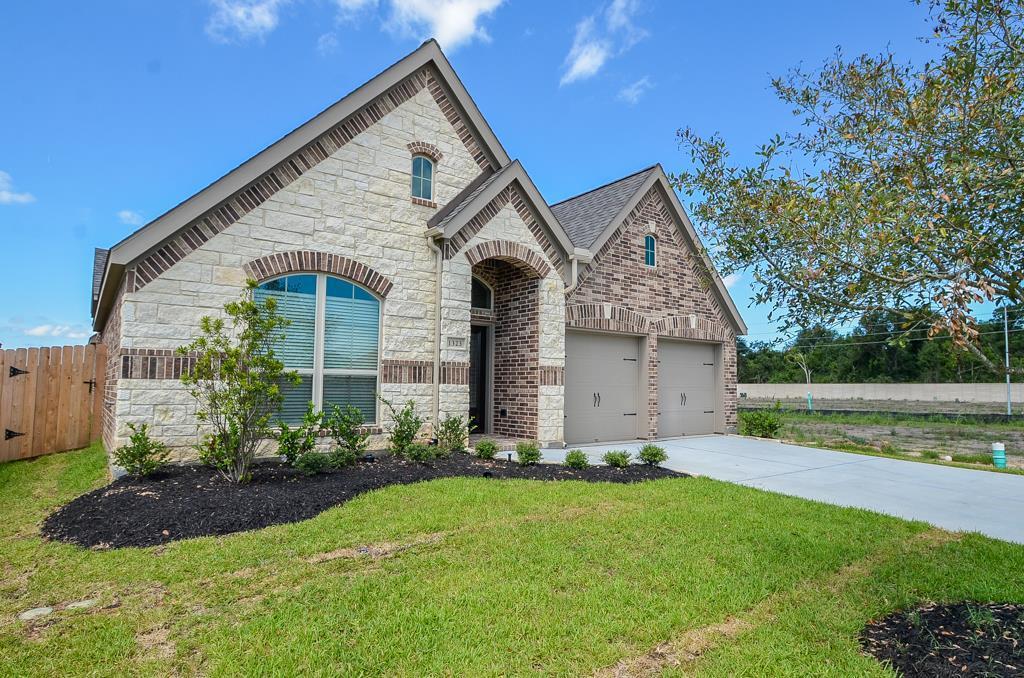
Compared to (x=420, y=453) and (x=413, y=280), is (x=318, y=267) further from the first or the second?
(x=420, y=453)

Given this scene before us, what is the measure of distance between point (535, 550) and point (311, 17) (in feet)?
30.1

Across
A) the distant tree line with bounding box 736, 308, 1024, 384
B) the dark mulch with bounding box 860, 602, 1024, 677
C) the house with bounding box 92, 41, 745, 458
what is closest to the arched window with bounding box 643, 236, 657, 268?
the house with bounding box 92, 41, 745, 458

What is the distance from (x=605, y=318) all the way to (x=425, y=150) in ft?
16.5

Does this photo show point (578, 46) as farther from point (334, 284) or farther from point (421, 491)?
point (421, 491)

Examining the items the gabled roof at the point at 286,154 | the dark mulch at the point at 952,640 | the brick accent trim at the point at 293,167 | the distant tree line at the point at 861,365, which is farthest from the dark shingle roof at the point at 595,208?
the distant tree line at the point at 861,365

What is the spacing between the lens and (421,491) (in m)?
6.84

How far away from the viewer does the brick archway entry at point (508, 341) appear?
10898mm

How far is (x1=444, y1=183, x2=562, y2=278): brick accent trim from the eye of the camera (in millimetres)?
10102

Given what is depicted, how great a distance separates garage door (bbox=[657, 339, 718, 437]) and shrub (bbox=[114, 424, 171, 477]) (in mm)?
10164

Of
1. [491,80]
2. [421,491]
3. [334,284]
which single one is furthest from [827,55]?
[491,80]

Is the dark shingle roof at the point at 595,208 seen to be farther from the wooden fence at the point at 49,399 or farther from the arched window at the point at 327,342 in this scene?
the wooden fence at the point at 49,399

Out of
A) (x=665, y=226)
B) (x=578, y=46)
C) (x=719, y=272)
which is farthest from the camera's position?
(x=665, y=226)

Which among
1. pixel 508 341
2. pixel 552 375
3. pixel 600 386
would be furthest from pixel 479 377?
pixel 600 386

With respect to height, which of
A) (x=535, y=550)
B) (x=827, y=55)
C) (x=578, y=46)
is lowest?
(x=535, y=550)
